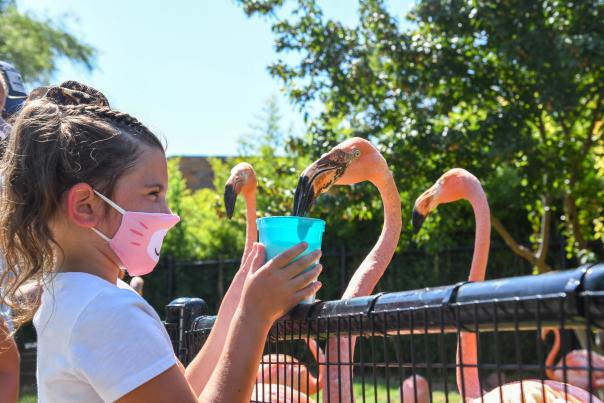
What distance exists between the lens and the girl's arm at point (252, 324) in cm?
144

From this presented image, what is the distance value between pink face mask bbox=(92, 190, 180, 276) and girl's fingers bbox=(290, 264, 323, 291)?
1.13ft

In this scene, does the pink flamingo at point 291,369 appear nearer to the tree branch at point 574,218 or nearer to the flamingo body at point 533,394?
the flamingo body at point 533,394

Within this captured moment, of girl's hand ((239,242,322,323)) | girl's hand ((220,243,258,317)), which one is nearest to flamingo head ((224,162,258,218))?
girl's hand ((220,243,258,317))

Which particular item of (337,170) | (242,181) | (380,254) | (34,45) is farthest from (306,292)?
(34,45)

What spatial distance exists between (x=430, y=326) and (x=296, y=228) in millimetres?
384

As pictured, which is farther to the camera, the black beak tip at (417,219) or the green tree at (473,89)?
the green tree at (473,89)

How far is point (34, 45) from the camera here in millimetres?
Result: 17484

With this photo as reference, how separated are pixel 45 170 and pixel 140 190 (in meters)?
0.21

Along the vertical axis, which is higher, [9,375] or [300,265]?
[300,265]

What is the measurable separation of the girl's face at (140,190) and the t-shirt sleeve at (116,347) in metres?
0.24

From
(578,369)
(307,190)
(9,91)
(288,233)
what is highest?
(9,91)

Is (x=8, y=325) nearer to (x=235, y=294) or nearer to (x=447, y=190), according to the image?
(x=235, y=294)

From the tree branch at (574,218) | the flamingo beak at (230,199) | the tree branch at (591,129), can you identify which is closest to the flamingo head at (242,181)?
the flamingo beak at (230,199)

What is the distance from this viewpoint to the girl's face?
1649 millimetres
